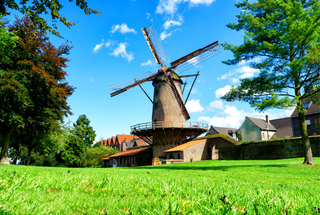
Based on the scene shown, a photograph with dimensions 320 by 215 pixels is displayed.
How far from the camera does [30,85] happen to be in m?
18.1

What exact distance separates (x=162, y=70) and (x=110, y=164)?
26599mm

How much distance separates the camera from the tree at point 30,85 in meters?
16.6

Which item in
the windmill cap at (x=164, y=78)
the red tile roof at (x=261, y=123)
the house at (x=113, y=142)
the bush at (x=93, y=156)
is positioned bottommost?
the bush at (x=93, y=156)

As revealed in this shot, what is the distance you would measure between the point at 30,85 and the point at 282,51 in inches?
778

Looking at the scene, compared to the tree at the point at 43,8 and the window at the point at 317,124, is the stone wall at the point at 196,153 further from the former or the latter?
the tree at the point at 43,8

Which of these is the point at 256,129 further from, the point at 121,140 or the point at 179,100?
the point at 121,140

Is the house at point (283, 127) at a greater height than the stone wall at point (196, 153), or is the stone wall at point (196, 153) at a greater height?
the house at point (283, 127)

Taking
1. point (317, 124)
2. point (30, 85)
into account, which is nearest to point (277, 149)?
point (317, 124)

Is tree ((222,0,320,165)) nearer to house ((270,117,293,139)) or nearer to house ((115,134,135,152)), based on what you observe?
house ((270,117,293,139))

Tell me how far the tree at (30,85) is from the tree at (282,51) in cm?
1507

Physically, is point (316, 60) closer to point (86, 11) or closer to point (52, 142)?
point (86, 11)

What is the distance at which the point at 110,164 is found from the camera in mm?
48094

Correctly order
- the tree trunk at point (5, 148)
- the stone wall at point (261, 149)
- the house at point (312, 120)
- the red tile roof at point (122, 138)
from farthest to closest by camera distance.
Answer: the red tile roof at point (122, 138) → the house at point (312, 120) → the stone wall at point (261, 149) → the tree trunk at point (5, 148)

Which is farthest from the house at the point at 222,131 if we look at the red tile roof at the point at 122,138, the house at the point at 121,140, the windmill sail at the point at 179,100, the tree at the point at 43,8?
the tree at the point at 43,8
